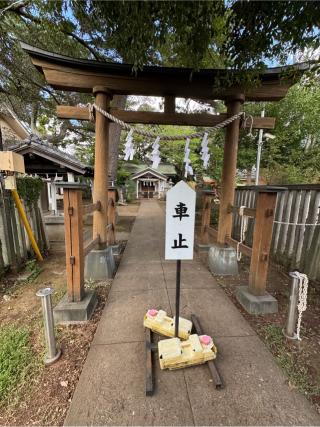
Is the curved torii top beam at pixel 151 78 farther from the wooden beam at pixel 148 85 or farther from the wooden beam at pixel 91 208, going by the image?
the wooden beam at pixel 91 208

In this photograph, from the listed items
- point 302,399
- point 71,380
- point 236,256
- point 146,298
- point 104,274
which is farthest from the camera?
point 236,256

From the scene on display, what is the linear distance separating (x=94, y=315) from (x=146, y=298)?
745mm

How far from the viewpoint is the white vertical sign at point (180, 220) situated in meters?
1.85

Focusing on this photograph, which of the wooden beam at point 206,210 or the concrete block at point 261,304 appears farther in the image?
the wooden beam at point 206,210

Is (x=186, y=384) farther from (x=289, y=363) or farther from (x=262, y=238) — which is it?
(x=262, y=238)

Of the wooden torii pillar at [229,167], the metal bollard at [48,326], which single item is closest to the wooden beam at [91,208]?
the metal bollard at [48,326]

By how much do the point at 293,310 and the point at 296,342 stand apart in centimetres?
35

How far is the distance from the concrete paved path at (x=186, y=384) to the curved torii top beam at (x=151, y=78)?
10.9ft

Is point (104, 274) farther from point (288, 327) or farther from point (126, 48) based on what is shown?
point (126, 48)

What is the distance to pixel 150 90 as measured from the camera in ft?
11.0

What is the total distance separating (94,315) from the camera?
8.65ft

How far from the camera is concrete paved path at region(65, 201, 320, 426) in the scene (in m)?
1.46

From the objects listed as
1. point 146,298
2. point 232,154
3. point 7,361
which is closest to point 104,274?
point 146,298

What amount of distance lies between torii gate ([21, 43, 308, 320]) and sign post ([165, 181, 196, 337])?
1.98 meters
